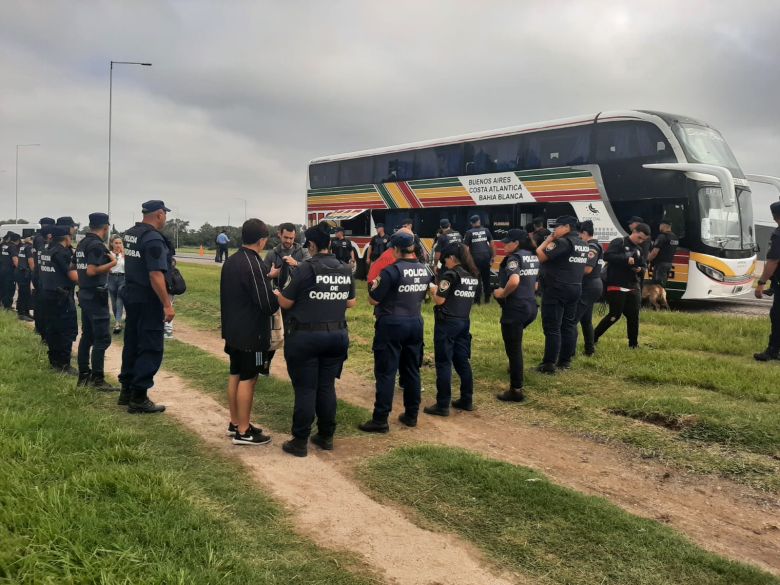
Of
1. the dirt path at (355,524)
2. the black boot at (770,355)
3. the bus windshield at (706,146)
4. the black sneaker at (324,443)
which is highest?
the bus windshield at (706,146)

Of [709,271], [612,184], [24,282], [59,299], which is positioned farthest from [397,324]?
[24,282]

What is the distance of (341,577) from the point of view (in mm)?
2889

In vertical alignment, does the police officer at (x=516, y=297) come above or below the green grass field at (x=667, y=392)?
above

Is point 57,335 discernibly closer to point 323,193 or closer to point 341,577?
point 341,577

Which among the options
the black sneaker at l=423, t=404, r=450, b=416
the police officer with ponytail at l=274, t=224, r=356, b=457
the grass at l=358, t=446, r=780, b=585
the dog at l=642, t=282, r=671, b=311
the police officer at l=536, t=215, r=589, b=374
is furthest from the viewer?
the dog at l=642, t=282, r=671, b=311

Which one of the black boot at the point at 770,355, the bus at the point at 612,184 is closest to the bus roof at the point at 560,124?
the bus at the point at 612,184

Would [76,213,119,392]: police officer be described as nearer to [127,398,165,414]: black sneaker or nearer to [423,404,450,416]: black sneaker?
[127,398,165,414]: black sneaker

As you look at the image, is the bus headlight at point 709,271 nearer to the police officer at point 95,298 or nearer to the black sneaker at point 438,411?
the black sneaker at point 438,411

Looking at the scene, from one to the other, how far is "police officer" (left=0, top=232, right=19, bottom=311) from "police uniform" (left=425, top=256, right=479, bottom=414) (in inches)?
421

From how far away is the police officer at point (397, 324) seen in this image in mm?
5070

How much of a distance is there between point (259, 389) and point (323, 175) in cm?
1544

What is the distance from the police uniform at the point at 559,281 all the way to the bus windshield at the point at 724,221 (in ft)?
20.8

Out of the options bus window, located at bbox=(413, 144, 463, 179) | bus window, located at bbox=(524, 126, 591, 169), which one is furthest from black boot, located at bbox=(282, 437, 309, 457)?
bus window, located at bbox=(413, 144, 463, 179)

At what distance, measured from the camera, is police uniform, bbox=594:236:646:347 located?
300 inches
